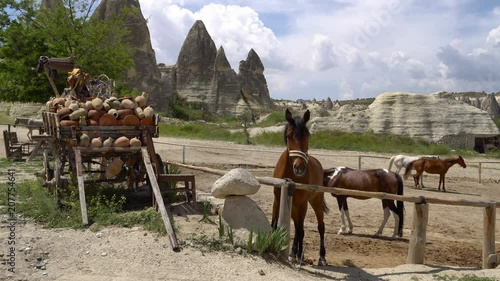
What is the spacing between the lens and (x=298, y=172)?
261 inches

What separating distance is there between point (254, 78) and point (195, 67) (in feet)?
35.5

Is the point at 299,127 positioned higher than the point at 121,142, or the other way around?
the point at 299,127

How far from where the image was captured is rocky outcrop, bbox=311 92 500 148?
38531 millimetres

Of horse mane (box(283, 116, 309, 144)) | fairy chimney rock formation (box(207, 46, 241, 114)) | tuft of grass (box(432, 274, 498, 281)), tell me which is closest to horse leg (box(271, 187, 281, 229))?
horse mane (box(283, 116, 309, 144))

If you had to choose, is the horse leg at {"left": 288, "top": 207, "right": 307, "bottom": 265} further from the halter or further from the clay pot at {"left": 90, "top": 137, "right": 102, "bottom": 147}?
the clay pot at {"left": 90, "top": 137, "right": 102, "bottom": 147}

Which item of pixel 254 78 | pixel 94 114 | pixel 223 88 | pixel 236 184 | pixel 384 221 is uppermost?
pixel 254 78

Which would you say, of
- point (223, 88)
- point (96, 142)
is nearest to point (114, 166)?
point (96, 142)

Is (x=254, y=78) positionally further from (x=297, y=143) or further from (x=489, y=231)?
(x=297, y=143)

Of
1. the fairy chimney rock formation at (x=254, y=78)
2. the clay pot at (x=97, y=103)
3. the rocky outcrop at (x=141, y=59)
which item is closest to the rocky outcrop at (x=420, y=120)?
the rocky outcrop at (x=141, y=59)

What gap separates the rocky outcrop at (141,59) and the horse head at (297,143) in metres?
41.0

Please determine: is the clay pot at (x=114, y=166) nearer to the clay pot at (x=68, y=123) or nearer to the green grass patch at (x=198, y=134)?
the clay pot at (x=68, y=123)

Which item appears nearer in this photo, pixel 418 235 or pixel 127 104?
pixel 418 235

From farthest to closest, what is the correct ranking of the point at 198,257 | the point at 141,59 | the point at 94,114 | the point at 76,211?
the point at 141,59 < the point at 94,114 < the point at 76,211 < the point at 198,257

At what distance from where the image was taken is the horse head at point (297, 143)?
6.64m
